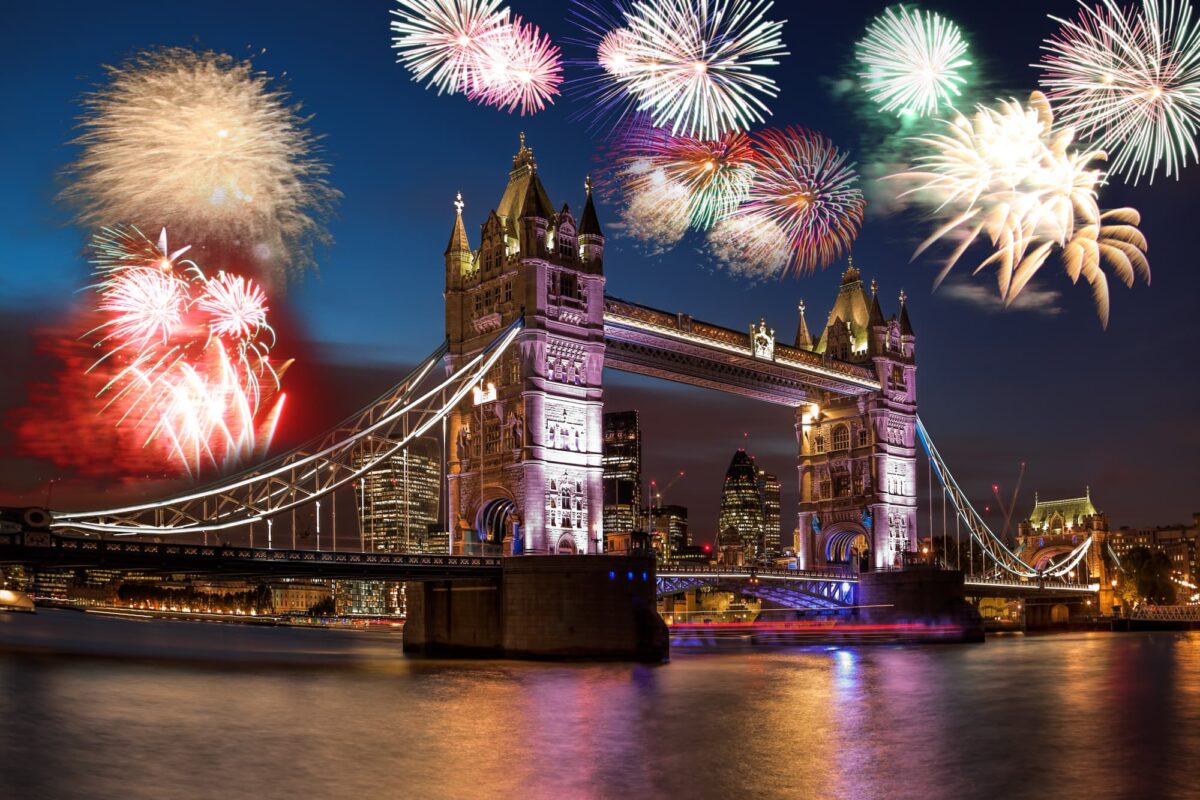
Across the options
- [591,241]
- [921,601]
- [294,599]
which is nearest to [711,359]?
[591,241]

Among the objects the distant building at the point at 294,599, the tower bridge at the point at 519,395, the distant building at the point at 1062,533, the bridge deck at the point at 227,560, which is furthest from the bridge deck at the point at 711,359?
the distant building at the point at 294,599

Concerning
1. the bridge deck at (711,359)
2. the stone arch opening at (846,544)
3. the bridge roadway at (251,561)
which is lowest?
the stone arch opening at (846,544)

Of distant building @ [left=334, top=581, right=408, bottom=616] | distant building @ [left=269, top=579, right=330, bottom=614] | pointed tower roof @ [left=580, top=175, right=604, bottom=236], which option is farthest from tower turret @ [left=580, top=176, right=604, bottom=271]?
distant building @ [left=269, top=579, right=330, bottom=614]

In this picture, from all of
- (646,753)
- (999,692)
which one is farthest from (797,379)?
(646,753)

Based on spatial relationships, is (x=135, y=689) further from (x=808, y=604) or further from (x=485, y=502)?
(x=808, y=604)

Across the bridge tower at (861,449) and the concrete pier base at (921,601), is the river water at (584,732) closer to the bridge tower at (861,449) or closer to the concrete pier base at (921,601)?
Result: the concrete pier base at (921,601)

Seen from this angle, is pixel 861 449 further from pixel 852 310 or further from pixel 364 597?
pixel 364 597
